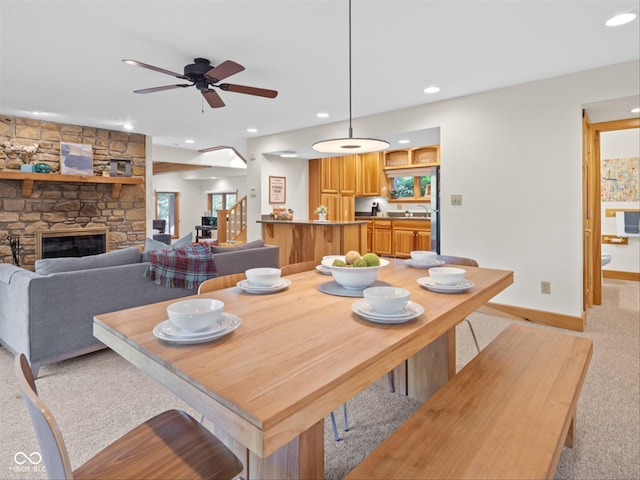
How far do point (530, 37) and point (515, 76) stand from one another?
0.81 m

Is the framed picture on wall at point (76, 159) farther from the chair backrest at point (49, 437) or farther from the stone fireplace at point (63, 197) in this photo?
the chair backrest at point (49, 437)

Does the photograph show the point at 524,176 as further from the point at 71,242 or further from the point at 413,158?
the point at 71,242

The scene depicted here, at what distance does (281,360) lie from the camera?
3.11 ft

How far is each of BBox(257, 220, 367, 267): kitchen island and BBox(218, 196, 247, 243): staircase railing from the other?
1358mm

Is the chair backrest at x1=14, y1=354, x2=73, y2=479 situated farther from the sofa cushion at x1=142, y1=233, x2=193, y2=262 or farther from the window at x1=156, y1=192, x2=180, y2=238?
the window at x1=156, y1=192, x2=180, y2=238

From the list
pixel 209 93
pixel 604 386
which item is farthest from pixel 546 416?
pixel 209 93

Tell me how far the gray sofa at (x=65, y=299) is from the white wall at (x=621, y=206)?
6.22 meters

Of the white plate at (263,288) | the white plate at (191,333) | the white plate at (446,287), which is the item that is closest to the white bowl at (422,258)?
the white plate at (446,287)

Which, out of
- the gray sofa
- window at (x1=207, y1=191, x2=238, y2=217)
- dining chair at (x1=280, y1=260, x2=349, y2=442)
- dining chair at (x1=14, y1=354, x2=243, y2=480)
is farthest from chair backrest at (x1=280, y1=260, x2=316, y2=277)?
window at (x1=207, y1=191, x2=238, y2=217)

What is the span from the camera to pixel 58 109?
462 cm

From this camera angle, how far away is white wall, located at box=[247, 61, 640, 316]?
3.35 m

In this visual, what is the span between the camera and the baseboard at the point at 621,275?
529 centimetres

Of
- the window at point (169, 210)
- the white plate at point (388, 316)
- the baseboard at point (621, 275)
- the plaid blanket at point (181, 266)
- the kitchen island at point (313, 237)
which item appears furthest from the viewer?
the window at point (169, 210)

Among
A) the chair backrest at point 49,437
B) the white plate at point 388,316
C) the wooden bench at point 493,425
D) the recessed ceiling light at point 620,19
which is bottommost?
the wooden bench at point 493,425
